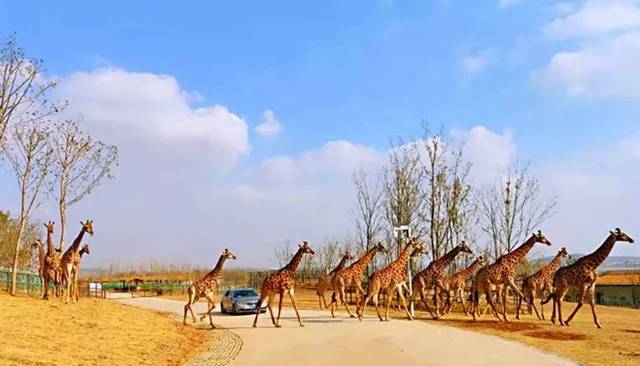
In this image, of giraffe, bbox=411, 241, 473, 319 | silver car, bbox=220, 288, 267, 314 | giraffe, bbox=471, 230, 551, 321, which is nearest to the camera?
giraffe, bbox=471, 230, 551, 321

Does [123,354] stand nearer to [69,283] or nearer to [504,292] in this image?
[69,283]

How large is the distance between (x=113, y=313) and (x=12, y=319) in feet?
18.3

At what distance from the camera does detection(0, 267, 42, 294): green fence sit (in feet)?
107

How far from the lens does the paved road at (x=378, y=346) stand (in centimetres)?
1380

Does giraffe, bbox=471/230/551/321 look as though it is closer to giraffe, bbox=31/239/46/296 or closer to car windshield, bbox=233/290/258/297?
car windshield, bbox=233/290/258/297

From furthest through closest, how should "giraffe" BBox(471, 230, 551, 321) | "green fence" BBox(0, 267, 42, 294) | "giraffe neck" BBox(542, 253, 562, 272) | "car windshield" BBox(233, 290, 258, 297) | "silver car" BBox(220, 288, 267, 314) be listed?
"green fence" BBox(0, 267, 42, 294)
"car windshield" BBox(233, 290, 258, 297)
"silver car" BBox(220, 288, 267, 314)
"giraffe neck" BBox(542, 253, 562, 272)
"giraffe" BBox(471, 230, 551, 321)

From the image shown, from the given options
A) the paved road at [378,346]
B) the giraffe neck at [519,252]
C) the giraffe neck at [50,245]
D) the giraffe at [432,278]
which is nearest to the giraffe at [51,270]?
the giraffe neck at [50,245]

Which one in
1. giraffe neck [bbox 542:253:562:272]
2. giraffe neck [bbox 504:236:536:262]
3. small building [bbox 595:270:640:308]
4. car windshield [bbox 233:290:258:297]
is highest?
giraffe neck [bbox 504:236:536:262]

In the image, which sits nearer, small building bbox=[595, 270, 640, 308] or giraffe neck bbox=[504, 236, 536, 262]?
giraffe neck bbox=[504, 236, 536, 262]

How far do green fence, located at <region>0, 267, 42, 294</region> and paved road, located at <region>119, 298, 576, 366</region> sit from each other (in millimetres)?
16139

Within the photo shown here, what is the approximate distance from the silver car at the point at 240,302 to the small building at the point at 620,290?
26367mm

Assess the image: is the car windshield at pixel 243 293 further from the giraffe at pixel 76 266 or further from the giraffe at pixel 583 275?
the giraffe at pixel 583 275

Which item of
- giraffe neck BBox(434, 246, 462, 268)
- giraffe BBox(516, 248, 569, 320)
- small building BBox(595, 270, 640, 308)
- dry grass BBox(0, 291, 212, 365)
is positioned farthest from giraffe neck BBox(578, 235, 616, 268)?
small building BBox(595, 270, 640, 308)

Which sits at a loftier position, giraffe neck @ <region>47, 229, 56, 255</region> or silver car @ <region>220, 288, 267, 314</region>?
giraffe neck @ <region>47, 229, 56, 255</region>
